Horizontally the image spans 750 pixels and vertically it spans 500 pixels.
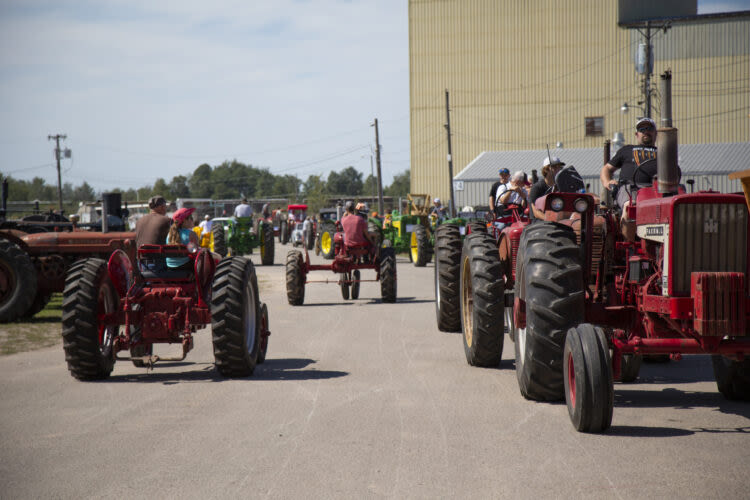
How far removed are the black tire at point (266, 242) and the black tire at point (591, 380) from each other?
24.4m

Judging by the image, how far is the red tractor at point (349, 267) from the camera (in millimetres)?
16766

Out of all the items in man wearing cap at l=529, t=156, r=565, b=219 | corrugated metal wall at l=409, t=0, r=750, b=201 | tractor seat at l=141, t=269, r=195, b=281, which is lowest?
tractor seat at l=141, t=269, r=195, b=281

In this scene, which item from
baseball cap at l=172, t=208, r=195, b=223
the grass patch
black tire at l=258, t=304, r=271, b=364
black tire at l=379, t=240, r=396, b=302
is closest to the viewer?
black tire at l=258, t=304, r=271, b=364

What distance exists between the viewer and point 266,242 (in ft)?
99.7

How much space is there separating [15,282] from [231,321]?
6.92 meters

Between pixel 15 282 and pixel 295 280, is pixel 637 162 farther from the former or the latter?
pixel 15 282

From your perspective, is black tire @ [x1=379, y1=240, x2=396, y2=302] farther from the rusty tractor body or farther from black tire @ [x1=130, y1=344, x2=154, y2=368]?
black tire @ [x1=130, y1=344, x2=154, y2=368]

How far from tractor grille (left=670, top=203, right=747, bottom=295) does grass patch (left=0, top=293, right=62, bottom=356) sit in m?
8.73

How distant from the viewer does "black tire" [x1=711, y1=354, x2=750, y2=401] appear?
23.8 feet

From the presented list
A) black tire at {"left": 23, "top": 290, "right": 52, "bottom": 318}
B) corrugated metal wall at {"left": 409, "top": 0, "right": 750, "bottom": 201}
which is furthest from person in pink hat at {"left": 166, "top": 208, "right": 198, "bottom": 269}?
corrugated metal wall at {"left": 409, "top": 0, "right": 750, "bottom": 201}

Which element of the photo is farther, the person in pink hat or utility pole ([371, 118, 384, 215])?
utility pole ([371, 118, 384, 215])

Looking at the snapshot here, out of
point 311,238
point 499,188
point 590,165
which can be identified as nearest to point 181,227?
point 499,188

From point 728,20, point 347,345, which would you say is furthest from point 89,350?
point 728,20

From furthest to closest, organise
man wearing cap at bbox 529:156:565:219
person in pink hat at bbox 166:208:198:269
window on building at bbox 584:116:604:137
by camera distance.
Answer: window on building at bbox 584:116:604:137 → person in pink hat at bbox 166:208:198:269 → man wearing cap at bbox 529:156:565:219
